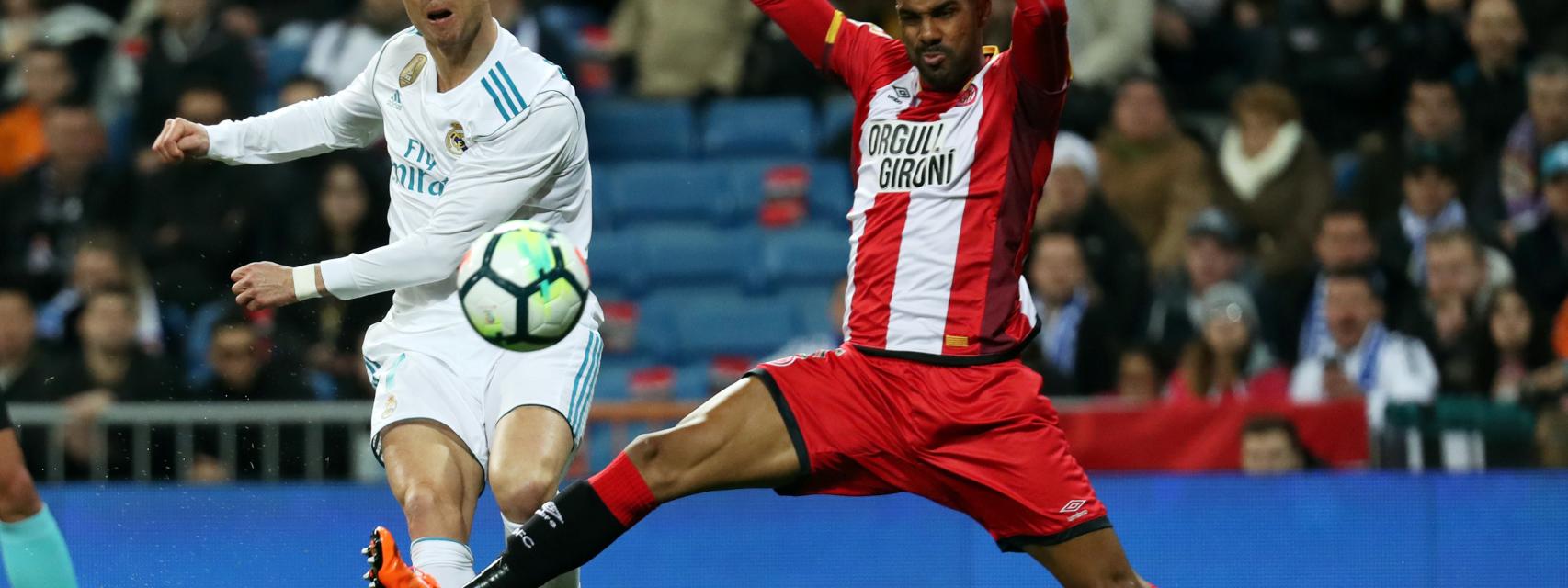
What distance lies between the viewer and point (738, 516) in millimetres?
7574

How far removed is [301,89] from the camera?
10.2 meters

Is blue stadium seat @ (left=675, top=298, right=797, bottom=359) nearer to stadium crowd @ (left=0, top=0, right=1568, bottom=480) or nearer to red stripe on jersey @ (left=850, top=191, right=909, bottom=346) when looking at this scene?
stadium crowd @ (left=0, top=0, right=1568, bottom=480)

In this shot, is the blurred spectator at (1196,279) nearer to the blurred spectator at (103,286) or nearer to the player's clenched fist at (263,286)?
the blurred spectator at (103,286)

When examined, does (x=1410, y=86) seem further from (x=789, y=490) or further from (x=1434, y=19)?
(x=789, y=490)

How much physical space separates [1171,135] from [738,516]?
161 inches

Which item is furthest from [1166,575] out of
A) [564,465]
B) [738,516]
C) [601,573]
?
[564,465]

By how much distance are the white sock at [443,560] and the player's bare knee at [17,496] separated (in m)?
1.38

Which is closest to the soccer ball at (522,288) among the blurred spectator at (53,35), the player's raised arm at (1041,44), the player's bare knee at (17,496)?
the player's raised arm at (1041,44)

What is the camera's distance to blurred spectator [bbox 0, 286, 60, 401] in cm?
952


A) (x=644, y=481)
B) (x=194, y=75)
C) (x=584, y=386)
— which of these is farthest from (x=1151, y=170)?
(x=644, y=481)

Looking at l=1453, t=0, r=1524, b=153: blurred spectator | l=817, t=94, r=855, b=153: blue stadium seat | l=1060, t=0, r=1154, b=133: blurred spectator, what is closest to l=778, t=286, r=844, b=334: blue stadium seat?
l=817, t=94, r=855, b=153: blue stadium seat

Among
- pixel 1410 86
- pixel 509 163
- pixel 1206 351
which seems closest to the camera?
pixel 509 163

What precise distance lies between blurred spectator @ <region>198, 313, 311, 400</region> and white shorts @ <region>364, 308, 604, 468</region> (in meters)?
3.32

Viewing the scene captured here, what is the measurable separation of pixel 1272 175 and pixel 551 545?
6063 millimetres
